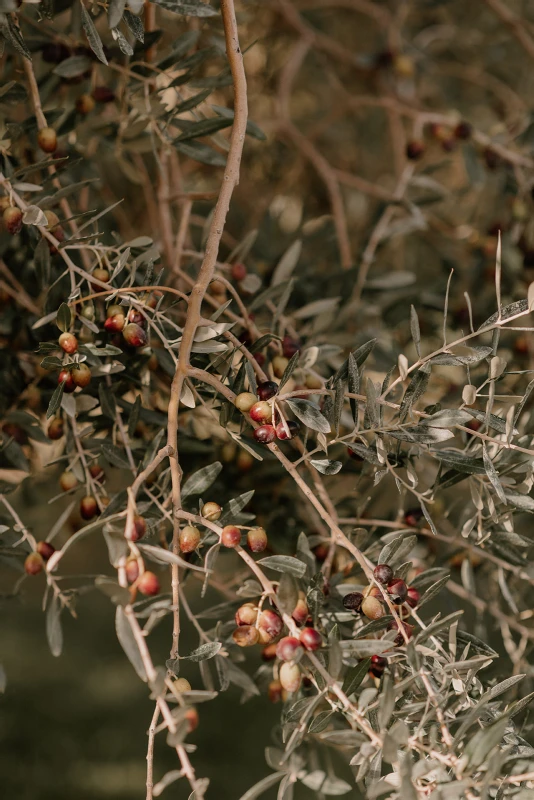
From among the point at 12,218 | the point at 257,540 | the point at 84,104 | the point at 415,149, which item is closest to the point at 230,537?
the point at 257,540

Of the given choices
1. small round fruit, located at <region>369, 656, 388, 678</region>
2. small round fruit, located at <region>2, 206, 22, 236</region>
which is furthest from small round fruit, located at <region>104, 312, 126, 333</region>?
small round fruit, located at <region>369, 656, 388, 678</region>

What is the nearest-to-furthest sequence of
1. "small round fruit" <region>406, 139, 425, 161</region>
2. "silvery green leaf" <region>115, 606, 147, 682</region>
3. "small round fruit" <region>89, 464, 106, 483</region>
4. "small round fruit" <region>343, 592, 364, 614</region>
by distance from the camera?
"silvery green leaf" <region>115, 606, 147, 682</region>
"small round fruit" <region>343, 592, 364, 614</region>
"small round fruit" <region>89, 464, 106, 483</region>
"small round fruit" <region>406, 139, 425, 161</region>

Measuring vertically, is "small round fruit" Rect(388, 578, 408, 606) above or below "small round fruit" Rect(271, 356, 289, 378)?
below

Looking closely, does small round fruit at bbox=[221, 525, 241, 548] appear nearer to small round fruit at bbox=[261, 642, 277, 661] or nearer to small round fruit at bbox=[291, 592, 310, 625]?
small round fruit at bbox=[291, 592, 310, 625]

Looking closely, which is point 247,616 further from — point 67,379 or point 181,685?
point 67,379

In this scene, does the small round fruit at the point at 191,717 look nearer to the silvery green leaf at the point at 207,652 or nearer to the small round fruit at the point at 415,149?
the silvery green leaf at the point at 207,652

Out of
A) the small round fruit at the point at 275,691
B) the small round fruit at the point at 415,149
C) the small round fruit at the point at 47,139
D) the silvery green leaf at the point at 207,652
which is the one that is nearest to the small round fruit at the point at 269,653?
the small round fruit at the point at 275,691

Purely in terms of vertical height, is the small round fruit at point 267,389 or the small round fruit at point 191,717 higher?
the small round fruit at point 267,389
